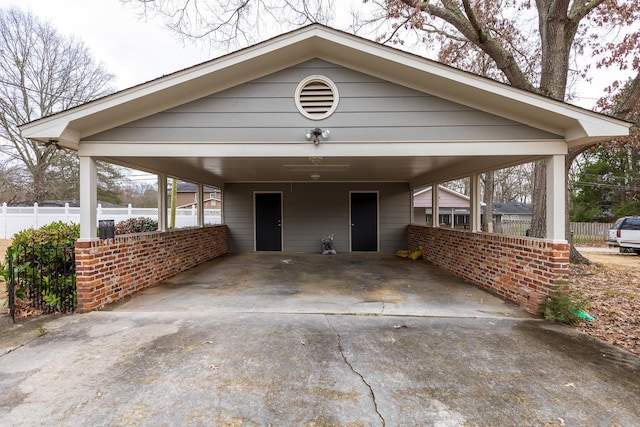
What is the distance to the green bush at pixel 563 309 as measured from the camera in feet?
13.0

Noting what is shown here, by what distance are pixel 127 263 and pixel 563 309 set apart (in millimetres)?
6359

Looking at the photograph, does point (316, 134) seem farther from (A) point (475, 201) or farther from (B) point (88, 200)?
(A) point (475, 201)

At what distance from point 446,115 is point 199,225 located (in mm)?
6892

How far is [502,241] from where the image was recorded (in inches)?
203

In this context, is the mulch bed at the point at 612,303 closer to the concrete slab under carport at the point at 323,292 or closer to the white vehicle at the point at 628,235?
the concrete slab under carport at the point at 323,292

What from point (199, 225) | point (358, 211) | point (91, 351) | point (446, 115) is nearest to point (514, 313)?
point (446, 115)

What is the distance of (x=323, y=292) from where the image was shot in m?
5.29

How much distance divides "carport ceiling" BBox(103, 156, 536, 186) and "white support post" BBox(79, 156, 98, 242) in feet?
1.27

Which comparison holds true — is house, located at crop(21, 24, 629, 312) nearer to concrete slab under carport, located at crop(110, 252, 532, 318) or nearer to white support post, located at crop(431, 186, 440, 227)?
concrete slab under carport, located at crop(110, 252, 532, 318)

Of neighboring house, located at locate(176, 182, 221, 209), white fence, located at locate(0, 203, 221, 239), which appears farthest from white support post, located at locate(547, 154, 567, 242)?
neighboring house, located at locate(176, 182, 221, 209)

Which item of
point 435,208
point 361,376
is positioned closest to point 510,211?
point 435,208

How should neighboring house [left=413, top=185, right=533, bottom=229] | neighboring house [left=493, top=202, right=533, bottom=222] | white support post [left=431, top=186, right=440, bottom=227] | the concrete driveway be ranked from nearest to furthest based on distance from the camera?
the concrete driveway
white support post [left=431, top=186, right=440, bottom=227]
neighboring house [left=413, top=185, right=533, bottom=229]
neighboring house [left=493, top=202, right=533, bottom=222]

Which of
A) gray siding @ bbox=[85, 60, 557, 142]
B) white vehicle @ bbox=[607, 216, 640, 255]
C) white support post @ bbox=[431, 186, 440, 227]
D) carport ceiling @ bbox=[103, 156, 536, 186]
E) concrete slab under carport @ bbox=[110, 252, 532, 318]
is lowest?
concrete slab under carport @ bbox=[110, 252, 532, 318]

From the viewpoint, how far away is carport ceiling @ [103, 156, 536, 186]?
548 centimetres
